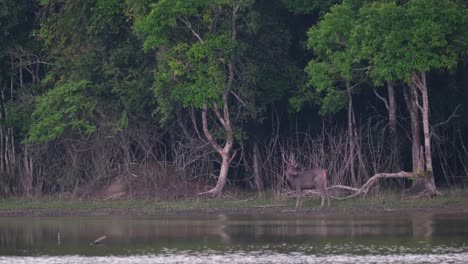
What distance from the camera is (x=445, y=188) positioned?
102 feet

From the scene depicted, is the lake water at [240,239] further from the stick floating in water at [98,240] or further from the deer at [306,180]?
the deer at [306,180]

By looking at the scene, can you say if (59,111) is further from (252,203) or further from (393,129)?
(393,129)

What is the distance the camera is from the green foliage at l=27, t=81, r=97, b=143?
3128cm

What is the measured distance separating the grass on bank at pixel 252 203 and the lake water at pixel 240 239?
1.49 metres

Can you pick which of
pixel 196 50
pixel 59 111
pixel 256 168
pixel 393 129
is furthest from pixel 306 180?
pixel 59 111

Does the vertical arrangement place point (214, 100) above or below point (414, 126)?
above

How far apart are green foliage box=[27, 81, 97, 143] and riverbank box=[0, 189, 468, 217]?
2.00 m

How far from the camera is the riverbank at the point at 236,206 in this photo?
2706 cm

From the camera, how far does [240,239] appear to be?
69.9 ft

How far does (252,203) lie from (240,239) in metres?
7.81

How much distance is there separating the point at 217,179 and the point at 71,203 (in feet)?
15.0

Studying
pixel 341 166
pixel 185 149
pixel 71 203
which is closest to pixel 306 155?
pixel 341 166

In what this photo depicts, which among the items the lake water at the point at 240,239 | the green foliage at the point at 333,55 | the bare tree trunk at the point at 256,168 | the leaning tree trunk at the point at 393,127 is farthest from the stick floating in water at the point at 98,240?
the leaning tree trunk at the point at 393,127

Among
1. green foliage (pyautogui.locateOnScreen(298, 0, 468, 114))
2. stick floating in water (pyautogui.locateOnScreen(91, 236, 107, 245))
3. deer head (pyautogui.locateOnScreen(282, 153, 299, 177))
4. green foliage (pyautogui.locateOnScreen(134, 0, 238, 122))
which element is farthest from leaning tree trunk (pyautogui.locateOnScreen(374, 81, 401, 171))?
stick floating in water (pyautogui.locateOnScreen(91, 236, 107, 245))
